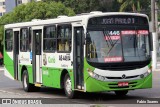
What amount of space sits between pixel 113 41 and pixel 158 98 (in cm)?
236

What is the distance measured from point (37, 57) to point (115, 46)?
498 centimetres

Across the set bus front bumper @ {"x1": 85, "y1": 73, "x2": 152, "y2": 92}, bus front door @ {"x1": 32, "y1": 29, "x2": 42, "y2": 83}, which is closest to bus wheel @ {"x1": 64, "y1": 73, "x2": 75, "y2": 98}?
bus front bumper @ {"x1": 85, "y1": 73, "x2": 152, "y2": 92}

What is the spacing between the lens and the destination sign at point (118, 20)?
16.3 metres

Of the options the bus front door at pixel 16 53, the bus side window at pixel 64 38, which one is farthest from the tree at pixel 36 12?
the bus side window at pixel 64 38

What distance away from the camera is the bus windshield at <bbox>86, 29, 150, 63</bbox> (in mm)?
15930

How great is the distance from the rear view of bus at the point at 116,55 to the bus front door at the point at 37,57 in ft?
14.3

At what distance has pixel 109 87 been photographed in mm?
15906

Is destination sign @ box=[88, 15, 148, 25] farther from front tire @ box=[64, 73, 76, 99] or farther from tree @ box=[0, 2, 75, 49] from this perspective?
tree @ box=[0, 2, 75, 49]

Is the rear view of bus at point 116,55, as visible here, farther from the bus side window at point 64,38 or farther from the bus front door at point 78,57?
the bus side window at point 64,38

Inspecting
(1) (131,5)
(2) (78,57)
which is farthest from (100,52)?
(1) (131,5)

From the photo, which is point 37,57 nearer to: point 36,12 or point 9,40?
point 9,40

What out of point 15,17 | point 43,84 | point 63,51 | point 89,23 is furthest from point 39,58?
point 15,17

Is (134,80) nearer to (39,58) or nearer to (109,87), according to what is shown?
(109,87)

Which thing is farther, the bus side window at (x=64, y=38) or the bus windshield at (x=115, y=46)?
the bus side window at (x=64, y=38)
